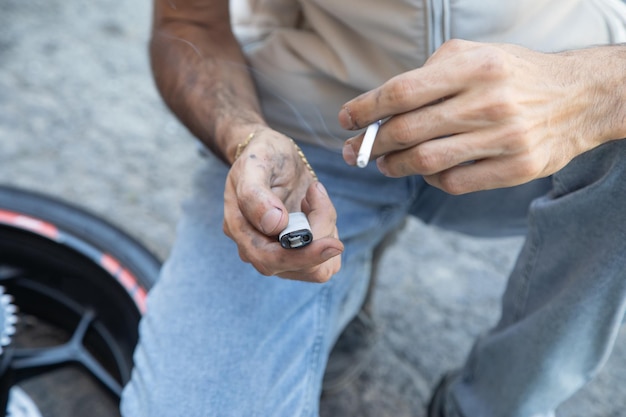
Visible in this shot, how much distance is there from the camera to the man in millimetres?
679

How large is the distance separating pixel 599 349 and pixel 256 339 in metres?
0.44

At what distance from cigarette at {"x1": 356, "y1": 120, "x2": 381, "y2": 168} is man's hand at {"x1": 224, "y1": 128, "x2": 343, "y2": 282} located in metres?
0.09

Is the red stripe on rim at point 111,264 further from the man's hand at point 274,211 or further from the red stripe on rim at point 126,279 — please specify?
the man's hand at point 274,211

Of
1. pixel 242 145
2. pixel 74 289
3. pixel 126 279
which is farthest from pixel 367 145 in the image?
pixel 74 289

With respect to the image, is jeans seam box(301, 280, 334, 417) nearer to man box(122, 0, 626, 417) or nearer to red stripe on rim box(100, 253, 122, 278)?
man box(122, 0, 626, 417)

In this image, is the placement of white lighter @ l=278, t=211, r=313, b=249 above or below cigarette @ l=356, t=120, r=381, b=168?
below

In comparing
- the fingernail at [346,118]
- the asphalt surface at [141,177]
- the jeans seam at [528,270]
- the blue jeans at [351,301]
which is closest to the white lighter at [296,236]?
the fingernail at [346,118]

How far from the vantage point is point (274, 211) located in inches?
27.0

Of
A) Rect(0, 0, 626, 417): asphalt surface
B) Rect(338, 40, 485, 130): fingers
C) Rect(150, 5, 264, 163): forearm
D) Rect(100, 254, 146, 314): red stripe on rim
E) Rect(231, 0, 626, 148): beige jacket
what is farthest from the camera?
Rect(0, 0, 626, 417): asphalt surface

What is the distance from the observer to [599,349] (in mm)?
906

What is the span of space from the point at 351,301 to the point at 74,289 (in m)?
0.47

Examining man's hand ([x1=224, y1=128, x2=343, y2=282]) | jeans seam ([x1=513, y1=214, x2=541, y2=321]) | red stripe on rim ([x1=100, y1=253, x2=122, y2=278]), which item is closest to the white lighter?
man's hand ([x1=224, y1=128, x2=343, y2=282])

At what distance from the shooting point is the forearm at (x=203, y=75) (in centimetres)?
93

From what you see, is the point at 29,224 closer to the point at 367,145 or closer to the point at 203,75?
the point at 203,75
